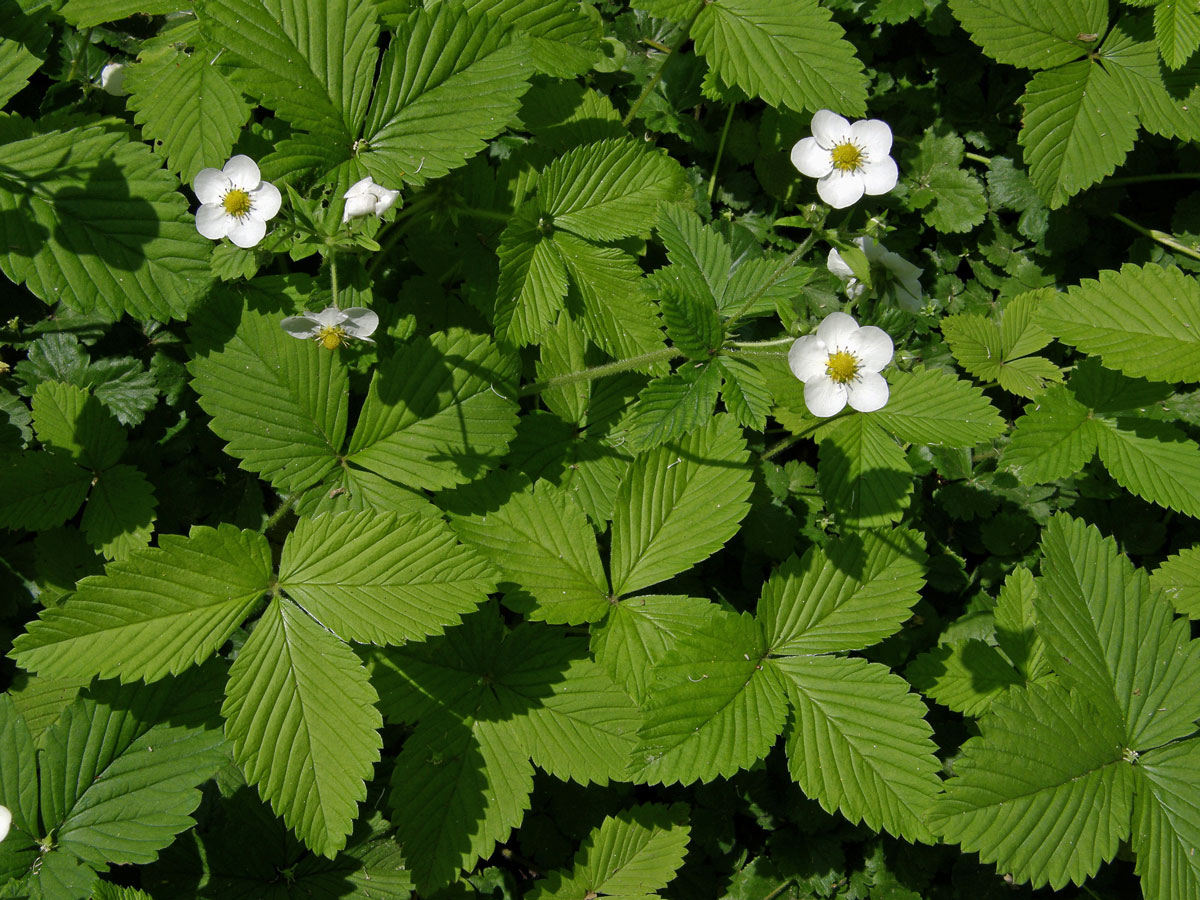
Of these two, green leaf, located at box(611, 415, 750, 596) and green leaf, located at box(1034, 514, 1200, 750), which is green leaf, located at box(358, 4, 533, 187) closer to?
green leaf, located at box(611, 415, 750, 596)

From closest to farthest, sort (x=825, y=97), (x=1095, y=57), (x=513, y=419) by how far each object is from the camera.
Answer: (x=513, y=419)
(x=825, y=97)
(x=1095, y=57)

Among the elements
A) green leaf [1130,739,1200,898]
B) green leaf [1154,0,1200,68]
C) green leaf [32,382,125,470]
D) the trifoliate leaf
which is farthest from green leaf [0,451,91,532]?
green leaf [1154,0,1200,68]

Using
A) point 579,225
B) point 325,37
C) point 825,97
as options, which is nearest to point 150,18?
point 325,37

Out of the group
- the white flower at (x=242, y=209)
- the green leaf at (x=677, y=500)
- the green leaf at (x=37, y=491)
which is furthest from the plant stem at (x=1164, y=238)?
the green leaf at (x=37, y=491)

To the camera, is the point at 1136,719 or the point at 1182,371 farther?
the point at 1182,371

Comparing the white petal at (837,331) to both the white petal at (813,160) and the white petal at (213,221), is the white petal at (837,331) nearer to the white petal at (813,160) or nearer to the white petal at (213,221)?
the white petal at (813,160)

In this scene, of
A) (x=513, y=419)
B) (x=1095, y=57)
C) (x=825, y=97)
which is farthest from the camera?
(x=1095, y=57)

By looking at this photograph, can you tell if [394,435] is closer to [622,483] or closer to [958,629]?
[622,483]

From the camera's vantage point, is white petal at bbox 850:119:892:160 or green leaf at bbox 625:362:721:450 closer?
green leaf at bbox 625:362:721:450
